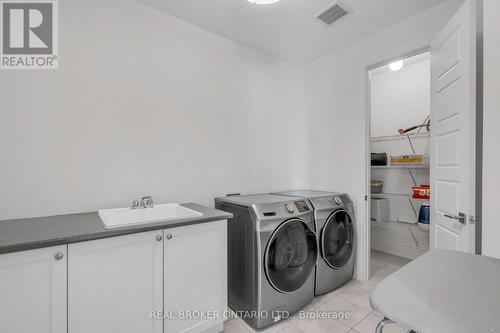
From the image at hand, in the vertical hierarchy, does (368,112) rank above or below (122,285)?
above

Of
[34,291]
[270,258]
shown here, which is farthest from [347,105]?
[34,291]

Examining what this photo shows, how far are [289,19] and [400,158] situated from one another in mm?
2346

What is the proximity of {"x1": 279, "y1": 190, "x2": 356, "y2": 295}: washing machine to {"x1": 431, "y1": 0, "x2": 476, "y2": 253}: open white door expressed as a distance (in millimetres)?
710

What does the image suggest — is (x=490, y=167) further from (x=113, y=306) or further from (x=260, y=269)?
(x=113, y=306)

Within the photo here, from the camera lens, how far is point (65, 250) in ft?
3.60

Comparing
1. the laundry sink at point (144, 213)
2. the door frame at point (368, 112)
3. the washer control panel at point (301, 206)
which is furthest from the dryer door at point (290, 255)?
the door frame at point (368, 112)

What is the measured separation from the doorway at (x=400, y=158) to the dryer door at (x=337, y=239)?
0.83 m

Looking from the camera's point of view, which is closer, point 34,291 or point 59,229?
point 34,291

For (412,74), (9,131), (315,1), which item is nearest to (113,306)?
(9,131)

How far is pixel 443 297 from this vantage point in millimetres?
642

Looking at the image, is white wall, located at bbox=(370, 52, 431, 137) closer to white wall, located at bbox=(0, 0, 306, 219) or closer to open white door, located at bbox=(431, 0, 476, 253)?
open white door, located at bbox=(431, 0, 476, 253)

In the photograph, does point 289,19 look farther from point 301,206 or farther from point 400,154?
point 400,154

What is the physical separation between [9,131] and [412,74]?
14.5 feet

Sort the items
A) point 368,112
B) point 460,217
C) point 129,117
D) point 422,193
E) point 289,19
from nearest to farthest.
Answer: point 460,217 < point 129,117 < point 289,19 < point 368,112 < point 422,193
